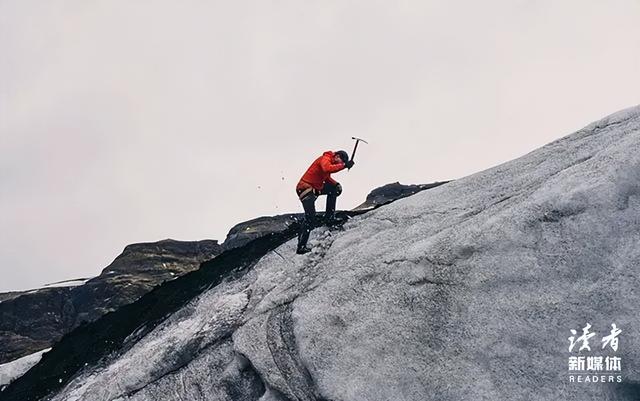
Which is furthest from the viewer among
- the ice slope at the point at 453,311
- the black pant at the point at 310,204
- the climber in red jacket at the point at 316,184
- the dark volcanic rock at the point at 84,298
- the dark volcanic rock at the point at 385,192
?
the dark volcanic rock at the point at 385,192

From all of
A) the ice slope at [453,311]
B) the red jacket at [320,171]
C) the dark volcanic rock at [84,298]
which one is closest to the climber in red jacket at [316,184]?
the red jacket at [320,171]

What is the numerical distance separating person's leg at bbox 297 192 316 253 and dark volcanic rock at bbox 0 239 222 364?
31.4 meters

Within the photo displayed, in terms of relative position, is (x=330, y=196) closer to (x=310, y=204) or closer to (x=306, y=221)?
(x=310, y=204)

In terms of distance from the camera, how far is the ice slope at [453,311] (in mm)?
13781

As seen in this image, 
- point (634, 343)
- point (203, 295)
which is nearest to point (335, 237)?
point (203, 295)

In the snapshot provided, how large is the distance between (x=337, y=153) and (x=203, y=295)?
20.8ft

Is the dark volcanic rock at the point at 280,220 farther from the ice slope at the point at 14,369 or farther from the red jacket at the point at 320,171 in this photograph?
the red jacket at the point at 320,171

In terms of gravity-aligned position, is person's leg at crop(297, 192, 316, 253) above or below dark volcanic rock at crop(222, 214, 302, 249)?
below

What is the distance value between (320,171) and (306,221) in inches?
65.7

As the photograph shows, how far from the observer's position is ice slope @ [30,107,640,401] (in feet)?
45.2

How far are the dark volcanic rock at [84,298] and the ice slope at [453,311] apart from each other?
1248 inches
